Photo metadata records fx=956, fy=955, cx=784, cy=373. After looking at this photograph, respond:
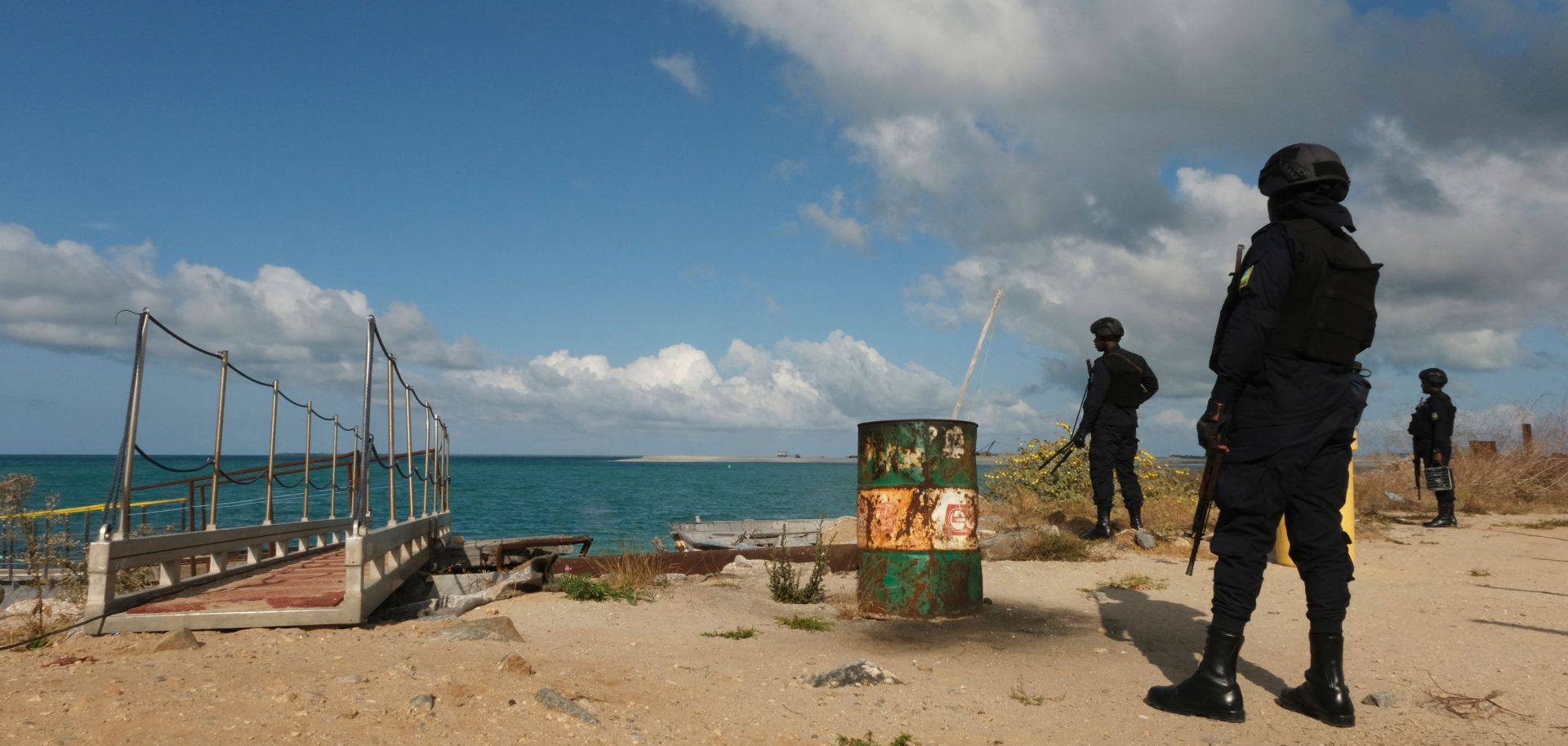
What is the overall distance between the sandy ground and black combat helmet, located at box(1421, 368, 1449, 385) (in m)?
6.56

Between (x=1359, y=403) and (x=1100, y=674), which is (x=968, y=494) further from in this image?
(x=1359, y=403)

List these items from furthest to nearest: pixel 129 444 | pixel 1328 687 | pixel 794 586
Answer: pixel 794 586 < pixel 129 444 < pixel 1328 687

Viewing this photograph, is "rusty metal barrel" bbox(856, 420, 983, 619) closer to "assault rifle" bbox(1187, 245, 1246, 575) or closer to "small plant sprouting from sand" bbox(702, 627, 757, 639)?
"small plant sprouting from sand" bbox(702, 627, 757, 639)

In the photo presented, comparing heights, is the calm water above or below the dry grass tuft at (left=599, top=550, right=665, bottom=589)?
below

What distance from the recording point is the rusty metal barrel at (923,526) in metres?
6.36

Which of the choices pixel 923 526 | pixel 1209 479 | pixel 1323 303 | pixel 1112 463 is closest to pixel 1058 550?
pixel 1112 463

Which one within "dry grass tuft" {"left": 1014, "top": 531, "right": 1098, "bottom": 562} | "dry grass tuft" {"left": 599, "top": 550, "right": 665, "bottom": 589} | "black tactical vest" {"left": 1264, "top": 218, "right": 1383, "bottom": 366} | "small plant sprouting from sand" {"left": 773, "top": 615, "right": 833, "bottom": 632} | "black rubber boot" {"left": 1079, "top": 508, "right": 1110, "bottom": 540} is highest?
"black tactical vest" {"left": 1264, "top": 218, "right": 1383, "bottom": 366}

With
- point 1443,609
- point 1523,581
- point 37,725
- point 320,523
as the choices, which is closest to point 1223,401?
point 1443,609

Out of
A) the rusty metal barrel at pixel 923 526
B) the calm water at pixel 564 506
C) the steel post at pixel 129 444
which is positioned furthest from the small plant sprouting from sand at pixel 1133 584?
the calm water at pixel 564 506

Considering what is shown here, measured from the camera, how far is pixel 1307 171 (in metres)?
3.97

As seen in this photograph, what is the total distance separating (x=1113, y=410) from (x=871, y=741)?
22.6ft

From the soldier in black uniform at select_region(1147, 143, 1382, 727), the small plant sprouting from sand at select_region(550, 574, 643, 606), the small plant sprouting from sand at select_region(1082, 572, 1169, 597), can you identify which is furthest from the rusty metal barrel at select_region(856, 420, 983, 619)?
the soldier in black uniform at select_region(1147, 143, 1382, 727)

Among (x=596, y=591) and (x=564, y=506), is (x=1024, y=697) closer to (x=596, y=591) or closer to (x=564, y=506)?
(x=596, y=591)

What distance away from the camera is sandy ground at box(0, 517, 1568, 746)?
3.49m
